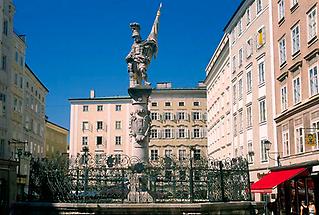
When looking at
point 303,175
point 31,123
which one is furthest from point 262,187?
point 31,123

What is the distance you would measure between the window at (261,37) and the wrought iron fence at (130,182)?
23.3 metres

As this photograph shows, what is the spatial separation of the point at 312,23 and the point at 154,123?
57380mm

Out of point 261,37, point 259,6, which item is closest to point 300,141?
point 261,37

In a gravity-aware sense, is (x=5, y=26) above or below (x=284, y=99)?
above

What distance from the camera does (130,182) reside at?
17031mm

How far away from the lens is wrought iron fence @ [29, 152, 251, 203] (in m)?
16.5

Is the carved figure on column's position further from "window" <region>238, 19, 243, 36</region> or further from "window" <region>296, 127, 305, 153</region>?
"window" <region>238, 19, 243, 36</region>

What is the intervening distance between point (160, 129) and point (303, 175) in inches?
2303

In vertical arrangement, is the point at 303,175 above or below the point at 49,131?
below

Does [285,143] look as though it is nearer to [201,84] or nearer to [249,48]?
[249,48]

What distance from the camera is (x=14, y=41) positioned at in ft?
161

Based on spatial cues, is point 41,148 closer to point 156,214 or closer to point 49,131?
point 49,131

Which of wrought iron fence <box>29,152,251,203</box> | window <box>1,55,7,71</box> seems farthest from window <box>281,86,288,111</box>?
window <box>1,55,7,71</box>

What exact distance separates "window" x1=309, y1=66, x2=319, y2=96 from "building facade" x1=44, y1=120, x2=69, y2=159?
60028 mm
